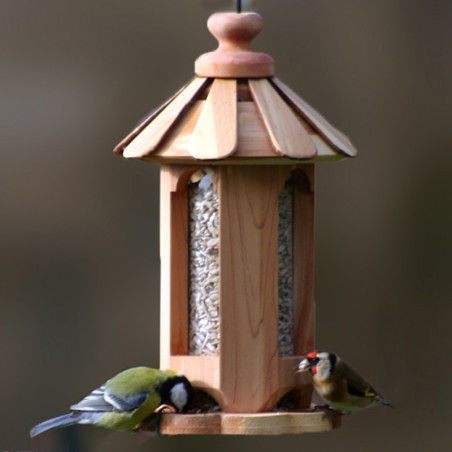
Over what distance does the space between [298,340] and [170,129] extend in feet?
2.92

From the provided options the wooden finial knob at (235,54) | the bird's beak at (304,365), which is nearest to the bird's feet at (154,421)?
the bird's beak at (304,365)

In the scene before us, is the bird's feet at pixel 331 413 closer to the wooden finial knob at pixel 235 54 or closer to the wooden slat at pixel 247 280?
the wooden slat at pixel 247 280

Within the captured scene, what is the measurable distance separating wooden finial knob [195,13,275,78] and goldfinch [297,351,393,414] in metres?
0.97

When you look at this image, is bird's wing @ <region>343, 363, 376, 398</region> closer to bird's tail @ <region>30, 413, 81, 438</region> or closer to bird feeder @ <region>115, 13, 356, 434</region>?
bird feeder @ <region>115, 13, 356, 434</region>

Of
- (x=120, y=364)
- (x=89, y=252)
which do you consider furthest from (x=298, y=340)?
(x=89, y=252)

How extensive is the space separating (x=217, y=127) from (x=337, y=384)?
3.34 ft

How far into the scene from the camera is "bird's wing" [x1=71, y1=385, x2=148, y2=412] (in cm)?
529

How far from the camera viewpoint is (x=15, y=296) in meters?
9.54

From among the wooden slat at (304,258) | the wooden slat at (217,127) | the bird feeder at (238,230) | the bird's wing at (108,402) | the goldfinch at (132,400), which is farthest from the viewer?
the wooden slat at (304,258)

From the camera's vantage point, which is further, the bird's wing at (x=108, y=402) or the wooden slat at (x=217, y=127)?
the bird's wing at (x=108, y=402)

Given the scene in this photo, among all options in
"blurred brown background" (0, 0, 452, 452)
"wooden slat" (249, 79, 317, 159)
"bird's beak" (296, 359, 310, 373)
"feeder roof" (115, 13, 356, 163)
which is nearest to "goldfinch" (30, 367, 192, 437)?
"bird's beak" (296, 359, 310, 373)

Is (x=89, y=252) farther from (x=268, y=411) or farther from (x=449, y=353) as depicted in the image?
(x=268, y=411)

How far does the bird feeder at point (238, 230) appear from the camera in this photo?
5059 millimetres

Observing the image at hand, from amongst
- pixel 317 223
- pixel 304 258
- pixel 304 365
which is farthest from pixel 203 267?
pixel 317 223
